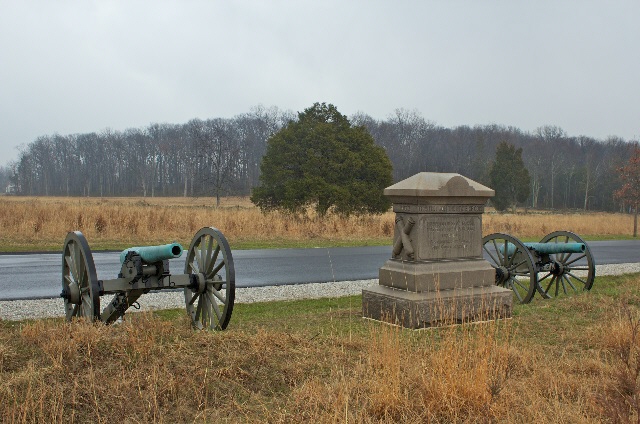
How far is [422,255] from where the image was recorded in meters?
8.20

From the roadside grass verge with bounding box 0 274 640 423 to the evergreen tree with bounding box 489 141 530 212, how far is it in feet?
150

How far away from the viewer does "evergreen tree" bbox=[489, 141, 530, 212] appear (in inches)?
1992

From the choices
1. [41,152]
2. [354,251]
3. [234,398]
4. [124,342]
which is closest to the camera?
[234,398]

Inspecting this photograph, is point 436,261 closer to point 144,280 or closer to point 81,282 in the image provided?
point 144,280

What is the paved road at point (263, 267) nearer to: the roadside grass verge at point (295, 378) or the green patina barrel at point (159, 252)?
the green patina barrel at point (159, 252)

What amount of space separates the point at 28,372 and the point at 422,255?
4.95 meters

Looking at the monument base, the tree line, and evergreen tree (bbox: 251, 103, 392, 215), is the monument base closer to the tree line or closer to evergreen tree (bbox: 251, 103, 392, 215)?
evergreen tree (bbox: 251, 103, 392, 215)

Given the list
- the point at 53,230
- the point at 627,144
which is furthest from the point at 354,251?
the point at 627,144

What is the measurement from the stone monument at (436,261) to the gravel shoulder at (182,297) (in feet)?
8.31

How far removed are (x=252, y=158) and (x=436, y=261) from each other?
75064mm

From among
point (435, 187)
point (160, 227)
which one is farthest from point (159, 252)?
point (160, 227)

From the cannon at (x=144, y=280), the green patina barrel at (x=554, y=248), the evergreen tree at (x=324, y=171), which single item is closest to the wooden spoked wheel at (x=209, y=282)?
the cannon at (x=144, y=280)

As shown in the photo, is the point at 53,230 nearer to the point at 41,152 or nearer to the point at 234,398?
the point at 234,398

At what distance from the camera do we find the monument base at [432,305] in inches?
306
